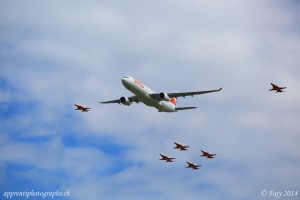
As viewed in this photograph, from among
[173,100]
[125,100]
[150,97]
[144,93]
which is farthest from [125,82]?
[173,100]

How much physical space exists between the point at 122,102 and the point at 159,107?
750 cm

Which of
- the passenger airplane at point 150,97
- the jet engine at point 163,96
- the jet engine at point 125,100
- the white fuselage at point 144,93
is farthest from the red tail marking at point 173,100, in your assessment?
the jet engine at point 125,100

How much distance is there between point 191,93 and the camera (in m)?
115

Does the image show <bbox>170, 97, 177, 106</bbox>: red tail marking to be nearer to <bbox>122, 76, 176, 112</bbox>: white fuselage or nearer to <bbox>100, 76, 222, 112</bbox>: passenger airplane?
<bbox>100, 76, 222, 112</bbox>: passenger airplane

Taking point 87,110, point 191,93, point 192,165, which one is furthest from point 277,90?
point 87,110

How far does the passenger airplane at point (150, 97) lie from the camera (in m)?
110

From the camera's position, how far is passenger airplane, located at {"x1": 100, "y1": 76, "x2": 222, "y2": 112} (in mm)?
110250

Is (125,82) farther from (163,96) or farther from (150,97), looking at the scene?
(163,96)

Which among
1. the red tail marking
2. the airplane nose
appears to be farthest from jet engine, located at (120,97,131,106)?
the airplane nose

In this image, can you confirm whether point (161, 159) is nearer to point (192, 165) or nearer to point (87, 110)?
point (192, 165)

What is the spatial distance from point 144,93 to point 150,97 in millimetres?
1763

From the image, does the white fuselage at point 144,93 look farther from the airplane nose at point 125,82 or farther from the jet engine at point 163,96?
the jet engine at point 163,96

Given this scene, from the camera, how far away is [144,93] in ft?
367

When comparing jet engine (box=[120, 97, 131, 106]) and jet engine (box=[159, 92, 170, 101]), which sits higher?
jet engine (box=[120, 97, 131, 106])
